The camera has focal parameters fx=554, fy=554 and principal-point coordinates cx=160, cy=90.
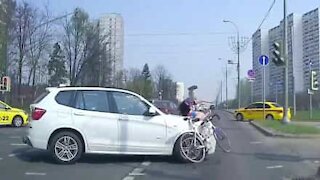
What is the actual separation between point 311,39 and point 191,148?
49.8m

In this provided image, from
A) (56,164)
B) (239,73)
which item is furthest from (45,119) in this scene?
(239,73)

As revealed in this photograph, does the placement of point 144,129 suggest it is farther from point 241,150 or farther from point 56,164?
point 241,150

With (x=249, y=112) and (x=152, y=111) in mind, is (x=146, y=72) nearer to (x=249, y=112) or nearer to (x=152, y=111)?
(x=249, y=112)

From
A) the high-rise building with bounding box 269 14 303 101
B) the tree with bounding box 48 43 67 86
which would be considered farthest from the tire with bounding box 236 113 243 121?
the tree with bounding box 48 43 67 86

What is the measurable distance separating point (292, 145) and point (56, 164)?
8533 mm

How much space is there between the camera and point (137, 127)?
40.8 ft

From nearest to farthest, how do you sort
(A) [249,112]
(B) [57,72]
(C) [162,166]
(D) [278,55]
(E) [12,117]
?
(C) [162,166] < (D) [278,55] < (E) [12,117] < (A) [249,112] < (B) [57,72]

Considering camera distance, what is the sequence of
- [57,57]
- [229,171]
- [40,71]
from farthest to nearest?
[57,57]
[40,71]
[229,171]

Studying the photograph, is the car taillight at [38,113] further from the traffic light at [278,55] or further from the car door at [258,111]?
the car door at [258,111]

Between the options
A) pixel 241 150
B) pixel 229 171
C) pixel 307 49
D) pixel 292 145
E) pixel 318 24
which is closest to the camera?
pixel 229 171

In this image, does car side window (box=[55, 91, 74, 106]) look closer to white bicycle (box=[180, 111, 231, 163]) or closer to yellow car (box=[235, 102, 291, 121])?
white bicycle (box=[180, 111, 231, 163])

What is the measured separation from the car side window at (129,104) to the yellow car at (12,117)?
58.6 feet

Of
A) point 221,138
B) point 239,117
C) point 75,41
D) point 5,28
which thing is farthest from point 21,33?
point 221,138

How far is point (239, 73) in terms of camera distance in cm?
5594
